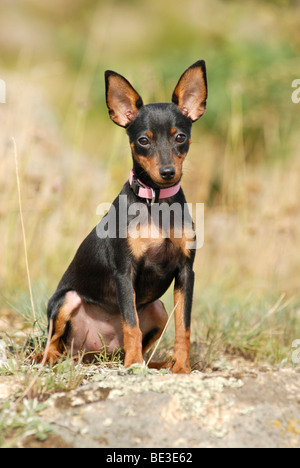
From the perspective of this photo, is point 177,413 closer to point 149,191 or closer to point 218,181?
point 149,191

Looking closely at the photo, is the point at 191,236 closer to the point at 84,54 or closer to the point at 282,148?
the point at 282,148

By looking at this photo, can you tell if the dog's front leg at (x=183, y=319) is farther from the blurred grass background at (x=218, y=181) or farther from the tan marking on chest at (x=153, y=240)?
the blurred grass background at (x=218, y=181)

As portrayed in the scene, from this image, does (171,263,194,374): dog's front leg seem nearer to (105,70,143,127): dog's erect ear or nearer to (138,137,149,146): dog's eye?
(138,137,149,146): dog's eye

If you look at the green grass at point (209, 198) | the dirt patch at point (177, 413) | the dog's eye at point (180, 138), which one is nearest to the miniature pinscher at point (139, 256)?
the dog's eye at point (180, 138)

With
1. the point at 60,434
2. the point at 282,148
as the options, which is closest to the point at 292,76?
the point at 282,148

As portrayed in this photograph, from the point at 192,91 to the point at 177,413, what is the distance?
186cm

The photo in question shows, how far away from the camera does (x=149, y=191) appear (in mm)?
3318

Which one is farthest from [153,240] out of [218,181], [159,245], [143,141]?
[218,181]

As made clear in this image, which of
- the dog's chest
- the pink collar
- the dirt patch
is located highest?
the pink collar

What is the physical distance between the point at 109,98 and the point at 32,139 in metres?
2.13

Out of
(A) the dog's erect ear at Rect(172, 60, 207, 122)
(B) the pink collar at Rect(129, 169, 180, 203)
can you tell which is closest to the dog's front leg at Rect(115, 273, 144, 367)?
(B) the pink collar at Rect(129, 169, 180, 203)

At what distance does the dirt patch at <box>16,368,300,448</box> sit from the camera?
2.39 meters

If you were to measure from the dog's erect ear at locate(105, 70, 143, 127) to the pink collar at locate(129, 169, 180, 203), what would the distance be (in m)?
0.38

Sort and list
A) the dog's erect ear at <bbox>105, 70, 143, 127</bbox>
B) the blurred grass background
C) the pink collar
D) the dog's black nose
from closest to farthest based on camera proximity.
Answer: the dog's black nose → the pink collar → the dog's erect ear at <bbox>105, 70, 143, 127</bbox> → the blurred grass background
